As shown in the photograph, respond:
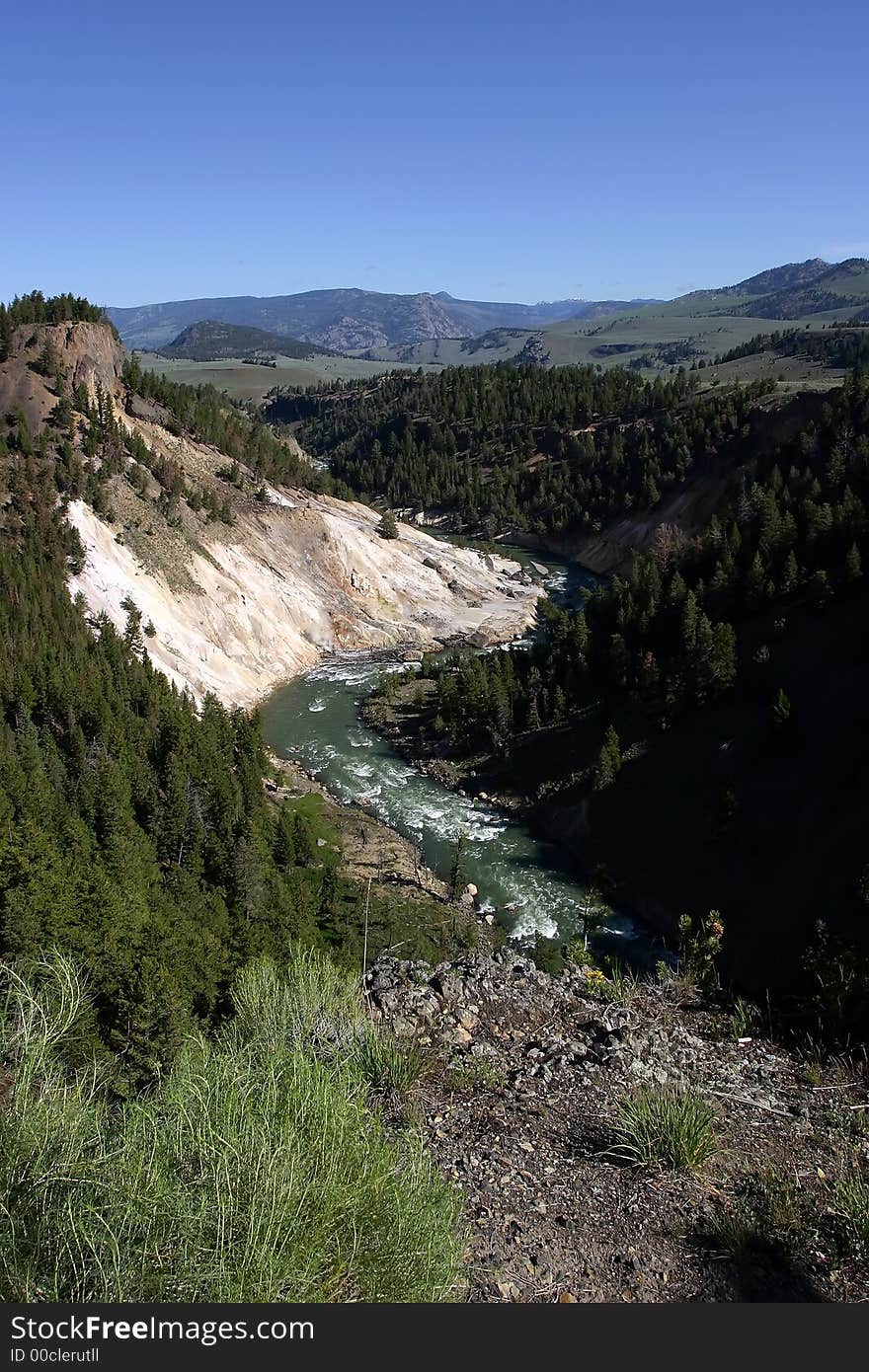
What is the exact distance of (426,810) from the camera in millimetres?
45938

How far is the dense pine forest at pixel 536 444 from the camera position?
99.2 meters

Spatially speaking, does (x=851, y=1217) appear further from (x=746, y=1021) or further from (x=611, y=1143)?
(x=746, y=1021)

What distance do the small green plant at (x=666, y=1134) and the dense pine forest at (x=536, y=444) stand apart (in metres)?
89.4

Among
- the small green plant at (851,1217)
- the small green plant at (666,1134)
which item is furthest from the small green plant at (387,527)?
the small green plant at (851,1217)

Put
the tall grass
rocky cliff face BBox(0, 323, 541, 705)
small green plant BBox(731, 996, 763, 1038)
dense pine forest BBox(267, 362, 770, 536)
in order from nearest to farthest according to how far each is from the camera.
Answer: the tall grass < small green plant BBox(731, 996, 763, 1038) < rocky cliff face BBox(0, 323, 541, 705) < dense pine forest BBox(267, 362, 770, 536)

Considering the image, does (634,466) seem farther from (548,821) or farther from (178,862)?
(178,862)

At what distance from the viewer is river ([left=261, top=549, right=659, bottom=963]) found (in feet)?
121

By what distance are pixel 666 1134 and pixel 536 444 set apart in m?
128

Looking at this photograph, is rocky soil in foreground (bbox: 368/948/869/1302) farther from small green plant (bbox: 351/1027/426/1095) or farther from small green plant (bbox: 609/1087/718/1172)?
small green plant (bbox: 351/1027/426/1095)

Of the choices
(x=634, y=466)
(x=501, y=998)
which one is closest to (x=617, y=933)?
(x=501, y=998)

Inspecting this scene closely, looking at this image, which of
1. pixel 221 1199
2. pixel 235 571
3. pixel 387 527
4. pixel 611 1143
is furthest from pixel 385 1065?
pixel 387 527

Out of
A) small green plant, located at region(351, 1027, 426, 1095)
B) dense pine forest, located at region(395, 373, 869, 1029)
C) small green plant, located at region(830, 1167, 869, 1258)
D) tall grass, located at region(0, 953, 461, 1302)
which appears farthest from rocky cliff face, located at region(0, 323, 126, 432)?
small green plant, located at region(830, 1167, 869, 1258)

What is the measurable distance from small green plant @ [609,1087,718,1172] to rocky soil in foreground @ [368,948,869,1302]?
152mm

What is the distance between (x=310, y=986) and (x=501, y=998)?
14.9 feet
